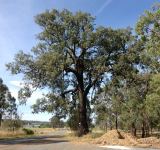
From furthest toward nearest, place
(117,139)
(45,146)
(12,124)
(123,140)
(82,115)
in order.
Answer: (12,124) < (82,115) < (117,139) < (123,140) < (45,146)

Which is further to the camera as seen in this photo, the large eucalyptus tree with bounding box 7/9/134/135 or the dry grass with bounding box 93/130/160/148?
the large eucalyptus tree with bounding box 7/9/134/135

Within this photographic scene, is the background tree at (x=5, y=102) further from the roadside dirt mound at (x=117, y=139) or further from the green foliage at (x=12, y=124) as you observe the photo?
the roadside dirt mound at (x=117, y=139)

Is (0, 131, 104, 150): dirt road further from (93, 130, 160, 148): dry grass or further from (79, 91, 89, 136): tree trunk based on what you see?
(79, 91, 89, 136): tree trunk

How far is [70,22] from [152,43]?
1918 cm

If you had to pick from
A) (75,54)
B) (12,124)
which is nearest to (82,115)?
(75,54)

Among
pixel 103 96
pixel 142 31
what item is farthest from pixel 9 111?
pixel 142 31

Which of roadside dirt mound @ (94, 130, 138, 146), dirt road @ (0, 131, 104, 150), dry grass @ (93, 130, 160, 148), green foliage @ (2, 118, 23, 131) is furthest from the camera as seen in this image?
green foliage @ (2, 118, 23, 131)

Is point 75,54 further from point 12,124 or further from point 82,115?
point 12,124

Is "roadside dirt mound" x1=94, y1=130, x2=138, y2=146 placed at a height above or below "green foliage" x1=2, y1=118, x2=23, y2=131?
below

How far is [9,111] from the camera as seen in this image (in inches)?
3243

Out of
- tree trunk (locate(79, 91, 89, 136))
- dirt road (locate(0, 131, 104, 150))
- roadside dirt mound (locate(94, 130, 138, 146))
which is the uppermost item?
tree trunk (locate(79, 91, 89, 136))

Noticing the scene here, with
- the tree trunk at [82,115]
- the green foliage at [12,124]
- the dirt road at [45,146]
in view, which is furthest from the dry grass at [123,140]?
the green foliage at [12,124]

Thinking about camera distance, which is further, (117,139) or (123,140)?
(117,139)

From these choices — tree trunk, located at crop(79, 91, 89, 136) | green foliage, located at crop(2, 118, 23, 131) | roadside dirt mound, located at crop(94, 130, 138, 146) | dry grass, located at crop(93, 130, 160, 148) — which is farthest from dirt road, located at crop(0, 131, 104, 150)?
green foliage, located at crop(2, 118, 23, 131)
